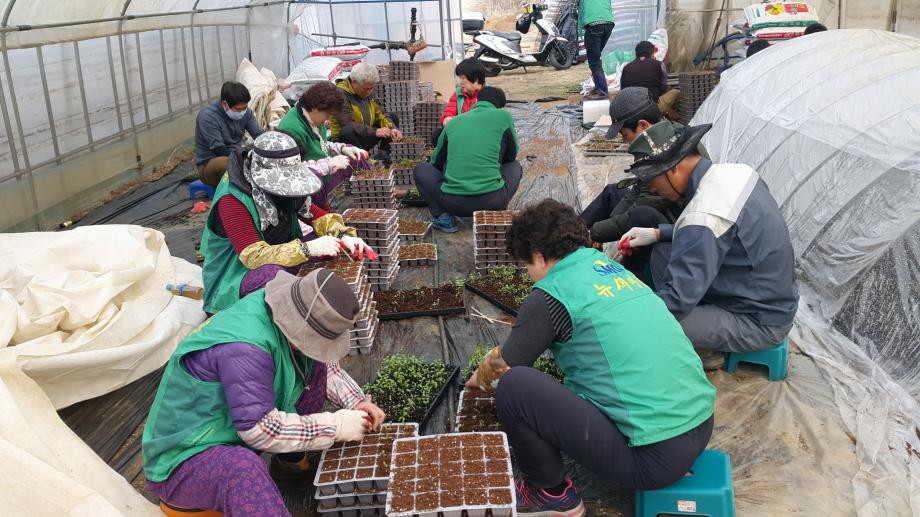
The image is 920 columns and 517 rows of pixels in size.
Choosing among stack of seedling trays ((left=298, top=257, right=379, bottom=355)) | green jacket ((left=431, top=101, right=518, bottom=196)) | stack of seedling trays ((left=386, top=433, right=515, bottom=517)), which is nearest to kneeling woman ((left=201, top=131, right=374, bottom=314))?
stack of seedling trays ((left=298, top=257, right=379, bottom=355))

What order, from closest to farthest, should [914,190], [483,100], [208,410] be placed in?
[208,410], [914,190], [483,100]

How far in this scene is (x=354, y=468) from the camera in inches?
114

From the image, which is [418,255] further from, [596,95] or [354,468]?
[596,95]

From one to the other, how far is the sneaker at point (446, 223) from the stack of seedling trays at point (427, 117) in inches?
126

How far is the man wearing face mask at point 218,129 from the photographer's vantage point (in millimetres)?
7125

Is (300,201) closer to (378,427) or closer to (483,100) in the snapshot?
(378,427)

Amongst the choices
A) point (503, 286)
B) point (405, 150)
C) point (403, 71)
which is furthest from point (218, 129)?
point (403, 71)

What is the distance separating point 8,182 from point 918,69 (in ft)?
26.4

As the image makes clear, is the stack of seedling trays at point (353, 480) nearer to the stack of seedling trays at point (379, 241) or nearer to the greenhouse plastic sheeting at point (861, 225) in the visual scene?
the greenhouse plastic sheeting at point (861, 225)

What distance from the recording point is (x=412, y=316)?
4.80m

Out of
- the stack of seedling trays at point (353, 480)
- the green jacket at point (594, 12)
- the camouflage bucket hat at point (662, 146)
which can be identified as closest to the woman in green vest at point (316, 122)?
the camouflage bucket hat at point (662, 146)

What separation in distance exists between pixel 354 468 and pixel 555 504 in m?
0.86

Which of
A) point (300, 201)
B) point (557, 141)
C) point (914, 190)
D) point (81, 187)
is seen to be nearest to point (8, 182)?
point (81, 187)

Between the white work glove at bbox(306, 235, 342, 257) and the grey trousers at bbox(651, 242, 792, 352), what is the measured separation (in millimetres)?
1902
